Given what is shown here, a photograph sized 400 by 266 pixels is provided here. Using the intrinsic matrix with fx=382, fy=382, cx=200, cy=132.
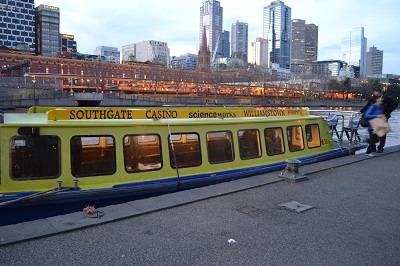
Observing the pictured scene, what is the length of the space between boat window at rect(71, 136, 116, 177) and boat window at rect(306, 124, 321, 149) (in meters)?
7.80

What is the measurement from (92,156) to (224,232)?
4051 mm

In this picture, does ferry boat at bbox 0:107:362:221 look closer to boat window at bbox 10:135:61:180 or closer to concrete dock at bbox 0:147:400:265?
boat window at bbox 10:135:61:180

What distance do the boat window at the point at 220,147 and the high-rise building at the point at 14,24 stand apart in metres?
197

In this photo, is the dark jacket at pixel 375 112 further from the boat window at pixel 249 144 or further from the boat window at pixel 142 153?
the boat window at pixel 142 153

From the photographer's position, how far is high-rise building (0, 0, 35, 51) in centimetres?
18675

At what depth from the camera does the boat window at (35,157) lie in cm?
793

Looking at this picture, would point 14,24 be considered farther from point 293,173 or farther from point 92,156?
point 293,173

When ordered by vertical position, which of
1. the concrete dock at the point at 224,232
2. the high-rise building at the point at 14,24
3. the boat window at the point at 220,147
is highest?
the high-rise building at the point at 14,24

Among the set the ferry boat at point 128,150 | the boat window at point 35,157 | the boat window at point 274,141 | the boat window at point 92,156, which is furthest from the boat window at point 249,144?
the boat window at point 35,157

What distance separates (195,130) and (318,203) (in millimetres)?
3964

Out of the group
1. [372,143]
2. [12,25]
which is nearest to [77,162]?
[372,143]

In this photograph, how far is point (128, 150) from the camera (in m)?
9.35

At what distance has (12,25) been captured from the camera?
19162cm

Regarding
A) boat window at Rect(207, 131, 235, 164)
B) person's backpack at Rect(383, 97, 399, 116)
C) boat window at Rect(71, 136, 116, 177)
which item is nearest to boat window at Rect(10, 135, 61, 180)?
boat window at Rect(71, 136, 116, 177)
